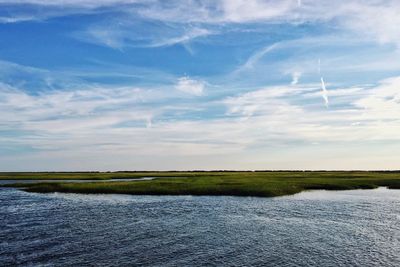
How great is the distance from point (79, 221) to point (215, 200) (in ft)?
70.5

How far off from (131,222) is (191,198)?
69.1 ft

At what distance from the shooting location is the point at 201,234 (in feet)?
105

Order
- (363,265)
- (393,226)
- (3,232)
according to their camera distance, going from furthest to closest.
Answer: (393,226) < (3,232) < (363,265)

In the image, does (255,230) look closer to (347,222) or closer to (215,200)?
(347,222)

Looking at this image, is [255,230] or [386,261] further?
[255,230]

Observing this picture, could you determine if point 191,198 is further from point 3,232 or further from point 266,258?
point 266,258

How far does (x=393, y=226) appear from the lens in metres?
35.5

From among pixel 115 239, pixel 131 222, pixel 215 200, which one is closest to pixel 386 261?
pixel 115 239

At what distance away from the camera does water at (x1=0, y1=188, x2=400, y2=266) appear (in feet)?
81.4

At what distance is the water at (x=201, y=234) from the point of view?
2481cm

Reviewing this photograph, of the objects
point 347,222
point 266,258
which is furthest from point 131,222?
point 347,222

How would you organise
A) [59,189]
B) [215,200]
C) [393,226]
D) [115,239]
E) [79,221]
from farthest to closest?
[59,189] < [215,200] < [79,221] < [393,226] < [115,239]

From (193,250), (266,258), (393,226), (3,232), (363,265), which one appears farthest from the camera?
(393,226)

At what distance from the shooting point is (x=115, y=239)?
30.1m
